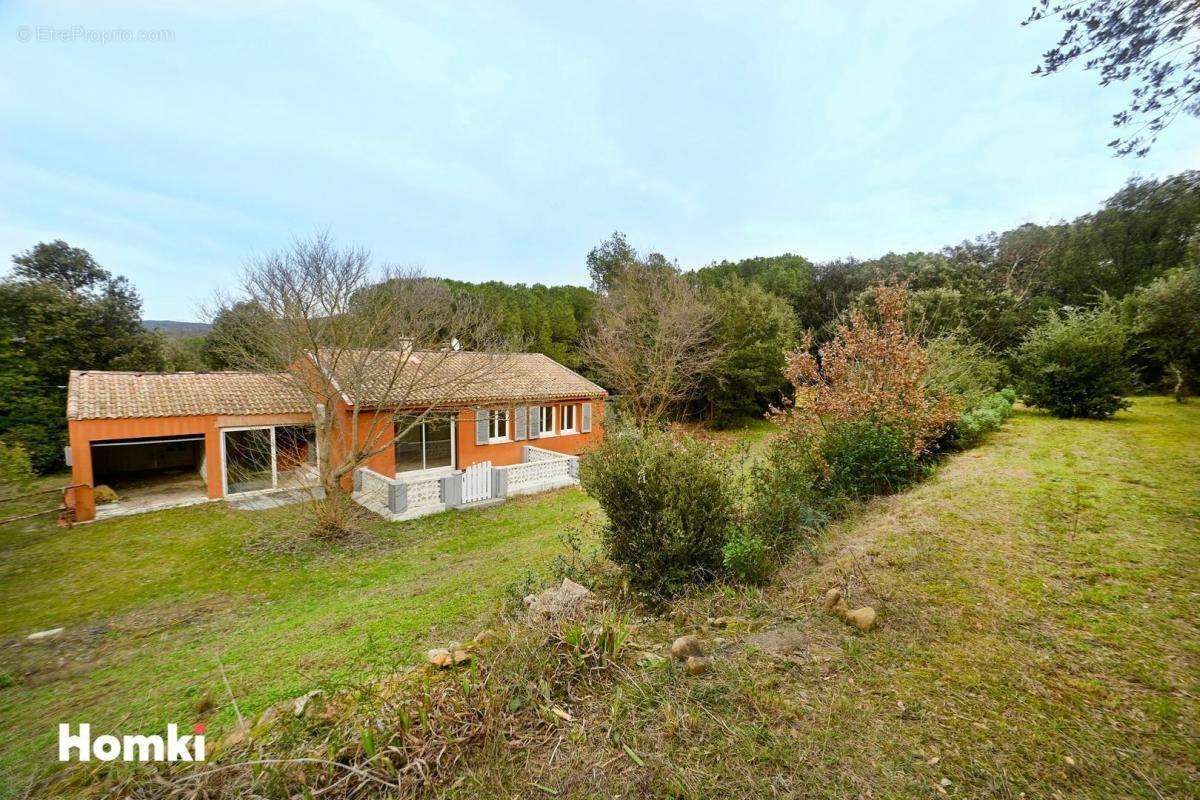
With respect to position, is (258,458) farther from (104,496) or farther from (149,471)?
(149,471)

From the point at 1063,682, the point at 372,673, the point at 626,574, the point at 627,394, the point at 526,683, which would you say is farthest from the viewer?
the point at 627,394

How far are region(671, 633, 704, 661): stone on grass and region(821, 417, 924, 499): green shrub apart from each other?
482 cm

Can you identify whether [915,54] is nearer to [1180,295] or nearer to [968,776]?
[1180,295]

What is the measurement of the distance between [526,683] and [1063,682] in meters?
3.51

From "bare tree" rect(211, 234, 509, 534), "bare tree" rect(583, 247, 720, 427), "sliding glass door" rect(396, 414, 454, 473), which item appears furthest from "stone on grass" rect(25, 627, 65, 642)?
"bare tree" rect(583, 247, 720, 427)

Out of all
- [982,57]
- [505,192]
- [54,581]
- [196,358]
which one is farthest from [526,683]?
[196,358]

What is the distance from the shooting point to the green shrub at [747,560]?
4637 mm

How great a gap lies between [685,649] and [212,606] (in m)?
7.94

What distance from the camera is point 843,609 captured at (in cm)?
389

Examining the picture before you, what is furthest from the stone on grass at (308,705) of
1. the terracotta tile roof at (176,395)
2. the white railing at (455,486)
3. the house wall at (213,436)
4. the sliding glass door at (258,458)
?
the sliding glass door at (258,458)

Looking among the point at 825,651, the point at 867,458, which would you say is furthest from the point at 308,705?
the point at 867,458

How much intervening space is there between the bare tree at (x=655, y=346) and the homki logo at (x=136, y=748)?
17.8 m

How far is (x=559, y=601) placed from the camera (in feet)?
13.9

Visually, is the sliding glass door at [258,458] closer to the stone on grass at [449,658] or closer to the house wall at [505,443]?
the house wall at [505,443]
